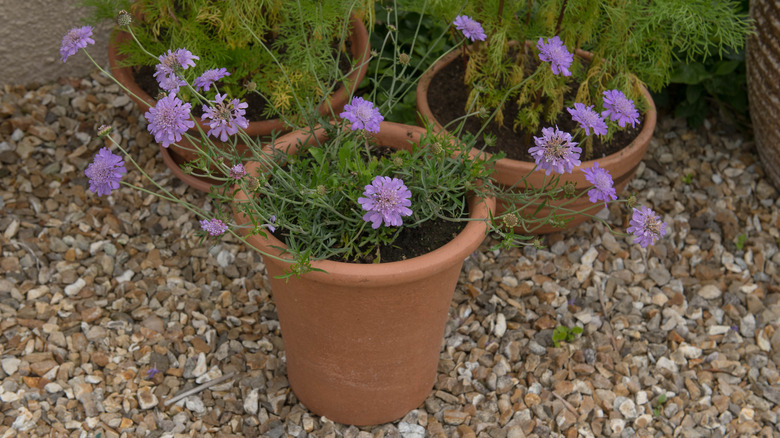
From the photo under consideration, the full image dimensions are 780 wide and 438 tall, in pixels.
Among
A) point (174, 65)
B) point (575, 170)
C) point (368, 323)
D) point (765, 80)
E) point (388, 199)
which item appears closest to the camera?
point (388, 199)

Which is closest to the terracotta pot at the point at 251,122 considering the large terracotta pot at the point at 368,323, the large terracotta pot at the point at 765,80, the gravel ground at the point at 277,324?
the gravel ground at the point at 277,324

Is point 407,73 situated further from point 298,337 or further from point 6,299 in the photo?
point 6,299

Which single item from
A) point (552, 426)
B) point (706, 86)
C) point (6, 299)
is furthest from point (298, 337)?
point (706, 86)

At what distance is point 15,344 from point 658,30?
204 cm

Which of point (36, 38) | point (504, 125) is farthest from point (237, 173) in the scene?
point (36, 38)

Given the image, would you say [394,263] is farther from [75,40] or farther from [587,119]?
[75,40]

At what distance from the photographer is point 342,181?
60.7 inches

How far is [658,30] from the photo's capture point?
2.13m

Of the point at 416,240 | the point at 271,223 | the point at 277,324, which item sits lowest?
the point at 277,324

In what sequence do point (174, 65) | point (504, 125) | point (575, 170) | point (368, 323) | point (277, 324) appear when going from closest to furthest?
point (174, 65)
point (368, 323)
point (575, 170)
point (277, 324)
point (504, 125)

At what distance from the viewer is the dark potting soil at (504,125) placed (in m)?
2.25

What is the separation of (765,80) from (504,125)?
37.3 inches

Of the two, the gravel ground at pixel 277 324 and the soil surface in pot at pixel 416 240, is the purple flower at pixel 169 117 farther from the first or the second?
the gravel ground at pixel 277 324

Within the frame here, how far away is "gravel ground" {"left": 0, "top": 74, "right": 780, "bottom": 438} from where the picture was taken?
195 centimetres
